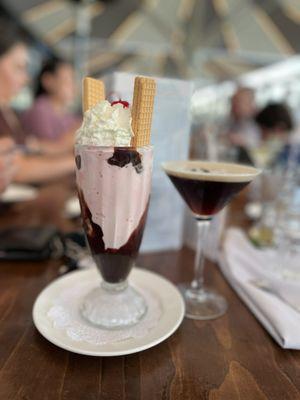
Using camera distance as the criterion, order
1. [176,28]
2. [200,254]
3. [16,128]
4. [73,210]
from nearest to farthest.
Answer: [200,254] < [73,210] < [16,128] < [176,28]

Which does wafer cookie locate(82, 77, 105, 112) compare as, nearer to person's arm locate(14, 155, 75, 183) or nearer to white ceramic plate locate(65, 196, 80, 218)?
white ceramic plate locate(65, 196, 80, 218)

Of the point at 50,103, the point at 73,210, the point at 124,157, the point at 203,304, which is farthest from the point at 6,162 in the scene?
the point at 50,103

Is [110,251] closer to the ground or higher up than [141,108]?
closer to the ground

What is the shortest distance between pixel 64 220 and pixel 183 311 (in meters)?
0.66

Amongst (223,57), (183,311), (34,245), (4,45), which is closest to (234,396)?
(183,311)

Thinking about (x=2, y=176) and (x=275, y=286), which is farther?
(x=2, y=176)

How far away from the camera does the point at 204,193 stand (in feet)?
2.03

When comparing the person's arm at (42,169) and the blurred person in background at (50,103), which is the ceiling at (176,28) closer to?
the blurred person in background at (50,103)

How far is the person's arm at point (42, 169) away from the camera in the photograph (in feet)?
5.47

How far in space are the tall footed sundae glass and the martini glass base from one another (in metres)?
0.10

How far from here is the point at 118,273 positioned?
0.62 meters

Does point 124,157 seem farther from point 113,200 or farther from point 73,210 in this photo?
point 73,210

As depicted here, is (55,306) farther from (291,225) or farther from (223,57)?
(223,57)

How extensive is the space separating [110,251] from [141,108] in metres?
0.26
